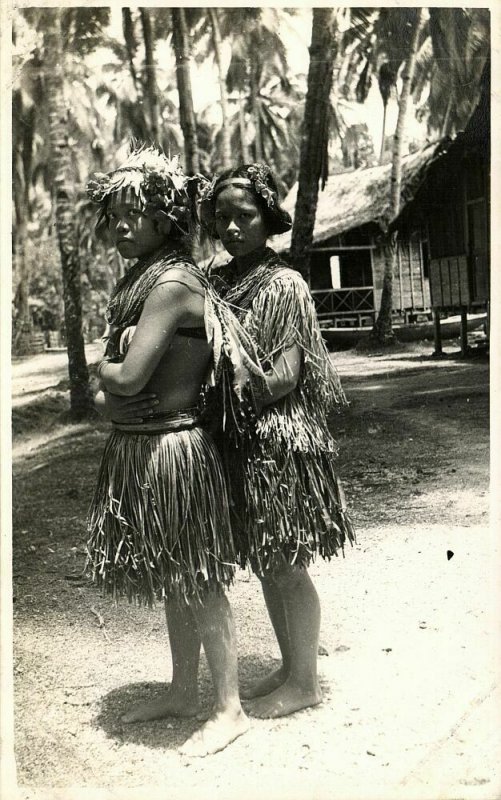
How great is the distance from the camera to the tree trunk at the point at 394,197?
307 centimetres

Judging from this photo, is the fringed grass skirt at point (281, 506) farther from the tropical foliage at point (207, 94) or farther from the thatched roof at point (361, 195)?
the thatched roof at point (361, 195)

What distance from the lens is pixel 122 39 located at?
333cm

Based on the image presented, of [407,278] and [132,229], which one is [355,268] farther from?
[132,229]

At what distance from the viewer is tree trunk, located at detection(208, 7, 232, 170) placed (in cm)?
317

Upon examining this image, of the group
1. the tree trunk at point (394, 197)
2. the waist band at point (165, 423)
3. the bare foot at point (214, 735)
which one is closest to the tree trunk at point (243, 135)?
the tree trunk at point (394, 197)

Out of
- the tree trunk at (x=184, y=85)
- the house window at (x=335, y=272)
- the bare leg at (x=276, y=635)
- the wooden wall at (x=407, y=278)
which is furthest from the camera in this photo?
the house window at (x=335, y=272)

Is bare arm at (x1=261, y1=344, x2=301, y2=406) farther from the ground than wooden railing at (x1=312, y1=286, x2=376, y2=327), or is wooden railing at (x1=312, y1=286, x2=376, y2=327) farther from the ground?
Answer: wooden railing at (x1=312, y1=286, x2=376, y2=327)

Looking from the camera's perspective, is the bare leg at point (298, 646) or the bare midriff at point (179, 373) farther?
the bare leg at point (298, 646)

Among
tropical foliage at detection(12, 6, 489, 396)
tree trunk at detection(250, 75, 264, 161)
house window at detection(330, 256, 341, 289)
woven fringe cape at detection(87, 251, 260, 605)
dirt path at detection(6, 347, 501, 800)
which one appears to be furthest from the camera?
house window at detection(330, 256, 341, 289)

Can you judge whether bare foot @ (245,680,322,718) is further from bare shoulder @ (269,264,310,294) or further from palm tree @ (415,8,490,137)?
palm tree @ (415,8,490,137)

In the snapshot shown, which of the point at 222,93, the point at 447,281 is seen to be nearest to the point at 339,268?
the point at 447,281

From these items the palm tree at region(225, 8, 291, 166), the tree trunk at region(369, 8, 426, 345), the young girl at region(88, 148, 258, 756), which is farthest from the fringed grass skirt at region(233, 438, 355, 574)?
the palm tree at region(225, 8, 291, 166)

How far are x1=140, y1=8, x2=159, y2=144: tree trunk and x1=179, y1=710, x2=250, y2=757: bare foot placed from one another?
8.07 feet

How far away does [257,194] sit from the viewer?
221 cm
